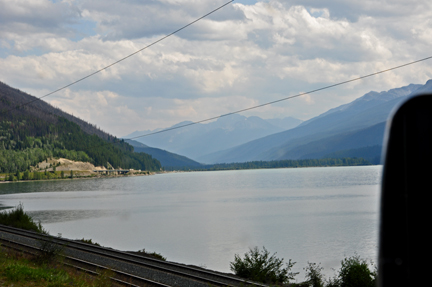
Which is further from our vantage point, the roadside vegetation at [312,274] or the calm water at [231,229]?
the calm water at [231,229]

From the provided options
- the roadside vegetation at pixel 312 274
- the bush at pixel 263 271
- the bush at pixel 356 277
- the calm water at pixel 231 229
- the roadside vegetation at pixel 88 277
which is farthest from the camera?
the calm water at pixel 231 229

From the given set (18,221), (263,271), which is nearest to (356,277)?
(263,271)

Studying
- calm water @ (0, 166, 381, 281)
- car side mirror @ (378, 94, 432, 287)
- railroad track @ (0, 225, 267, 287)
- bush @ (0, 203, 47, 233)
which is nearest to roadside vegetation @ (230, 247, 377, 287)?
railroad track @ (0, 225, 267, 287)

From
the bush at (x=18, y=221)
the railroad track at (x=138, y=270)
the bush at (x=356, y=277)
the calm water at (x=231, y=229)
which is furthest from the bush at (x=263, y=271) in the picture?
the bush at (x=18, y=221)

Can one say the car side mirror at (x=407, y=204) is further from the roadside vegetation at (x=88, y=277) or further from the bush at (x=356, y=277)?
the bush at (x=356, y=277)

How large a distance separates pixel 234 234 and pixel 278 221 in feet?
34.8

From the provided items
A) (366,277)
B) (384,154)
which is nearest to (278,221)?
(366,277)

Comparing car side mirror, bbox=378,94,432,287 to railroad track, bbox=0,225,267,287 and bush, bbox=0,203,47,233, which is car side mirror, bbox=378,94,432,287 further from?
bush, bbox=0,203,47,233

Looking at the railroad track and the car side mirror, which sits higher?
the car side mirror

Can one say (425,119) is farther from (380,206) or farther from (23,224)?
(23,224)

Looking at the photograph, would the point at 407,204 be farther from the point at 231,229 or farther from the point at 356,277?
the point at 231,229

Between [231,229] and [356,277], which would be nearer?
[356,277]

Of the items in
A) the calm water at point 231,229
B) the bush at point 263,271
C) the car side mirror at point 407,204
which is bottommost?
the calm water at point 231,229

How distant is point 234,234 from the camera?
1578 inches
